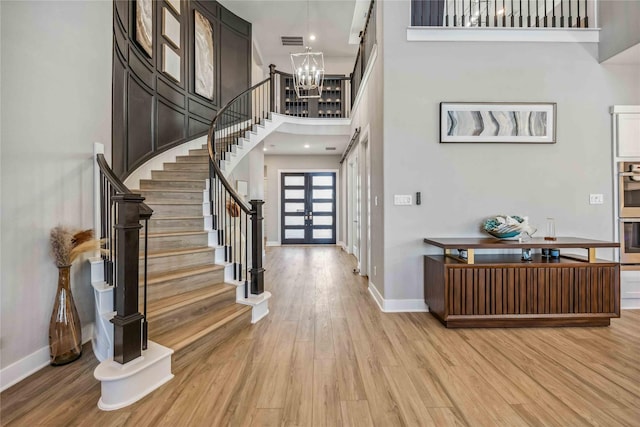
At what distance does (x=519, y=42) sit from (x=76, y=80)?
439 cm

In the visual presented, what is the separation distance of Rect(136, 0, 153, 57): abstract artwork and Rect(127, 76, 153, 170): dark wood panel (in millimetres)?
562

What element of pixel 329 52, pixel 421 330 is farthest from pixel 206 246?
pixel 329 52

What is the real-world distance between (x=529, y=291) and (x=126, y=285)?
333cm

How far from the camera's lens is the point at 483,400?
1.72m

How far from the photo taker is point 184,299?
2486mm

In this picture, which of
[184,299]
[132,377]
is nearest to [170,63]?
[184,299]

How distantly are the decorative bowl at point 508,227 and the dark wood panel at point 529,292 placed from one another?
33 centimetres

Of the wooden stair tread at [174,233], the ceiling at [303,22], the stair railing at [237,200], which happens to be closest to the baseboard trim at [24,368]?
the wooden stair tread at [174,233]

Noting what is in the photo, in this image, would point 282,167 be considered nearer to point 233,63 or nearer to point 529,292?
point 233,63

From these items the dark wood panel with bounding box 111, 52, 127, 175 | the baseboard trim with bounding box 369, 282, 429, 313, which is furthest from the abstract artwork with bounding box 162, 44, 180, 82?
the baseboard trim with bounding box 369, 282, 429, 313

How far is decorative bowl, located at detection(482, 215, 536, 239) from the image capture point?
9.50 feet

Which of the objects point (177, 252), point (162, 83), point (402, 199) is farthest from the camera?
point (162, 83)

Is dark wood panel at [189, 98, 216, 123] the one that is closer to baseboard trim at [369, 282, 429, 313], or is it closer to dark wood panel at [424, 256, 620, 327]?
baseboard trim at [369, 282, 429, 313]

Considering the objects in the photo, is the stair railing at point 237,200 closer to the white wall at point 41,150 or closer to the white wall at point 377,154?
the white wall at point 41,150
